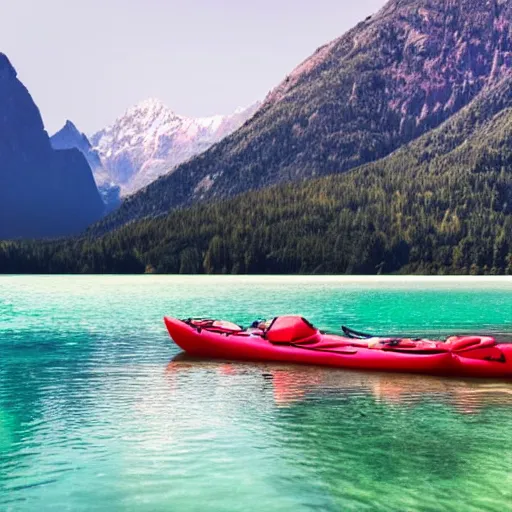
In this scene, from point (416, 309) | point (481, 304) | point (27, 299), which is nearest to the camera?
point (416, 309)

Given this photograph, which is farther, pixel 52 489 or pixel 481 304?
pixel 481 304

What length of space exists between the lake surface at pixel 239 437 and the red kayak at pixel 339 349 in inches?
27.3

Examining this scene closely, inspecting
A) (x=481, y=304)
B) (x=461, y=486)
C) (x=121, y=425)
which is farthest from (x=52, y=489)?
(x=481, y=304)

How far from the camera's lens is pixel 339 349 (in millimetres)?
35531

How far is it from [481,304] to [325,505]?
7051 centimetres

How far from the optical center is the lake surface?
17.5 m

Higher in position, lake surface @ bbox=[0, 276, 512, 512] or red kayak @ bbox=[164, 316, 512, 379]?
red kayak @ bbox=[164, 316, 512, 379]

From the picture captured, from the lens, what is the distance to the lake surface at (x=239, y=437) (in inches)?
691

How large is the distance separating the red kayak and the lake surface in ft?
2.27

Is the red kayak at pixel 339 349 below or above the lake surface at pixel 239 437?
above

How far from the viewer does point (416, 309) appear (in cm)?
7675

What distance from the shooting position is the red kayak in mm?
32938

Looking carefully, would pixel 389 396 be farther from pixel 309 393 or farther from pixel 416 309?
pixel 416 309

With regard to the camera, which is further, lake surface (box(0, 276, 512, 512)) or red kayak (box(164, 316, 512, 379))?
red kayak (box(164, 316, 512, 379))
